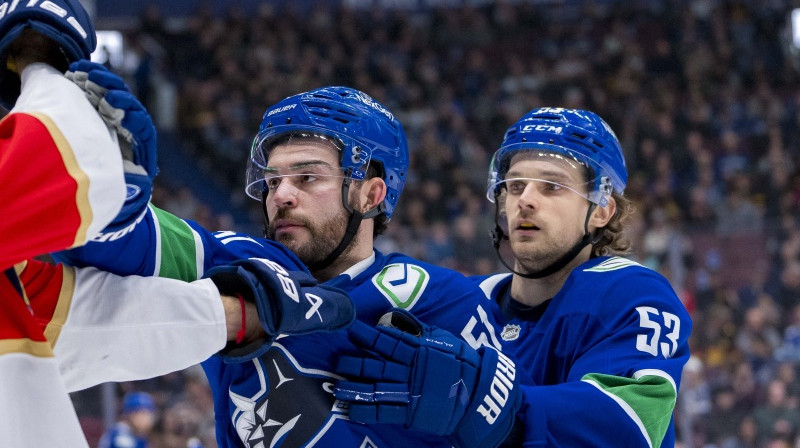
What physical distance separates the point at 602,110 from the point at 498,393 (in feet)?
33.2

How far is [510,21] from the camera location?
45.1 feet

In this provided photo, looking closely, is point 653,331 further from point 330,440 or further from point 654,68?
point 654,68

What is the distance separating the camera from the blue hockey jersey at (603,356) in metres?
2.38

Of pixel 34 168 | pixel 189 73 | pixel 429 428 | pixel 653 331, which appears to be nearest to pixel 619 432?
pixel 653 331

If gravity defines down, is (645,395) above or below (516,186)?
below

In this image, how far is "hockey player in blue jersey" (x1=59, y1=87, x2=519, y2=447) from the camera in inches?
84.3

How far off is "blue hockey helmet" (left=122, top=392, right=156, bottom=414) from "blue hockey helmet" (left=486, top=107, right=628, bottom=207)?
374cm

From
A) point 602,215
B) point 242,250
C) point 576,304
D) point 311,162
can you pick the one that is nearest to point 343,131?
point 311,162

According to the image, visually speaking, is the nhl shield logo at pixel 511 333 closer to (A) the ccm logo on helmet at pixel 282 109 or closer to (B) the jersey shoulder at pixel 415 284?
(B) the jersey shoulder at pixel 415 284

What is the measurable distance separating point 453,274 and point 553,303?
1.46 ft

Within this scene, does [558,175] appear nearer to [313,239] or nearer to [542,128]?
[542,128]

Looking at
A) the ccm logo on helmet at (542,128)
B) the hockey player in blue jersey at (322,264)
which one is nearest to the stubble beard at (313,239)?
the hockey player in blue jersey at (322,264)

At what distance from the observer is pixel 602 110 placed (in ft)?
39.2

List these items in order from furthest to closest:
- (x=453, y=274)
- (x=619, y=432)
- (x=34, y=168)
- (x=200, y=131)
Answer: (x=200, y=131) → (x=453, y=274) → (x=619, y=432) → (x=34, y=168)
